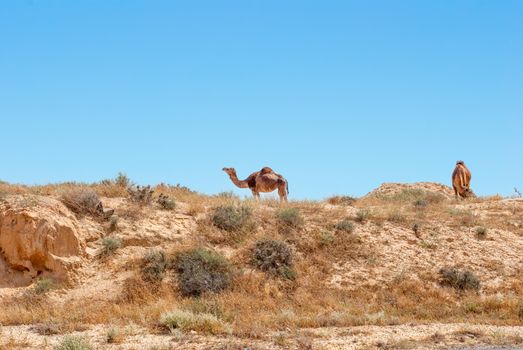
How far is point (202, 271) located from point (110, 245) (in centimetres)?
280

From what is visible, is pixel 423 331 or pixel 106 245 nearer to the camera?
pixel 423 331

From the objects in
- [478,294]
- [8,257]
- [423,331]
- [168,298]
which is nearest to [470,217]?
[478,294]

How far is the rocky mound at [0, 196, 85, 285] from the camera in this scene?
16.6 m

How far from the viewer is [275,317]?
558 inches

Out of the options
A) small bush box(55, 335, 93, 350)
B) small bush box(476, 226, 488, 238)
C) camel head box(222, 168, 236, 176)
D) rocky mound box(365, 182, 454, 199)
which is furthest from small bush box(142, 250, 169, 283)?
rocky mound box(365, 182, 454, 199)

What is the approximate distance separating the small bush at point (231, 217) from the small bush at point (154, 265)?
2.46m

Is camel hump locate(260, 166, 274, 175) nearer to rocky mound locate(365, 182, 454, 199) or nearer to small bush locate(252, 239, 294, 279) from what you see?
small bush locate(252, 239, 294, 279)

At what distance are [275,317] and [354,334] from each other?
2041 millimetres

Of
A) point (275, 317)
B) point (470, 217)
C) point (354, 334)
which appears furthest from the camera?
point (470, 217)

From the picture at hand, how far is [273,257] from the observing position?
698 inches

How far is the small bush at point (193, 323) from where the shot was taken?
12930mm

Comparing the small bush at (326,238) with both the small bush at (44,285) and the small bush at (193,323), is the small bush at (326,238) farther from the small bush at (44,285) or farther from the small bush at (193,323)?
the small bush at (44,285)

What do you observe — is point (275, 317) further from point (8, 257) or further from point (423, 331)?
point (8, 257)

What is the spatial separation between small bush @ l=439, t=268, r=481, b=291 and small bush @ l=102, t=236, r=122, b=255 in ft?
30.2
